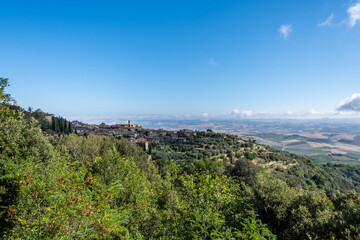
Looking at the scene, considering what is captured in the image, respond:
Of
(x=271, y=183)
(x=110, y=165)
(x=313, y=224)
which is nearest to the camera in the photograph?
(x=313, y=224)

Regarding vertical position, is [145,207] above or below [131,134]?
above

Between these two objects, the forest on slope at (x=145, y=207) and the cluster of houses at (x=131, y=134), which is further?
the cluster of houses at (x=131, y=134)

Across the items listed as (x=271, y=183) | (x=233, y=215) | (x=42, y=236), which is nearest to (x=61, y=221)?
(x=42, y=236)

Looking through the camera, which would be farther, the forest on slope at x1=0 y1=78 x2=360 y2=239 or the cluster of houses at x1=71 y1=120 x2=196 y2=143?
the cluster of houses at x1=71 y1=120 x2=196 y2=143

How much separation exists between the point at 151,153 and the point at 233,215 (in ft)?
165

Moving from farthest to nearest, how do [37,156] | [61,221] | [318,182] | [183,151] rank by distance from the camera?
[183,151] → [318,182] → [37,156] → [61,221]

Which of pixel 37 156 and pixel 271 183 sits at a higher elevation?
pixel 37 156

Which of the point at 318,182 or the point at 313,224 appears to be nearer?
the point at 313,224

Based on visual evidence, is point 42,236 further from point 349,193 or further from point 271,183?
point 349,193

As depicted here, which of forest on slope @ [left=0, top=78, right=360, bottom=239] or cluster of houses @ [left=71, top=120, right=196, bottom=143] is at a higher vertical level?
forest on slope @ [left=0, top=78, right=360, bottom=239]

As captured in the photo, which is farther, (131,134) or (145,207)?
(131,134)

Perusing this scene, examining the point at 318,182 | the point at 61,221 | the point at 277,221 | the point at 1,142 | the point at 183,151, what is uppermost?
the point at 1,142

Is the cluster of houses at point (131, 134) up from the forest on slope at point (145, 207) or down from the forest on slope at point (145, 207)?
down

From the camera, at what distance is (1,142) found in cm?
871
